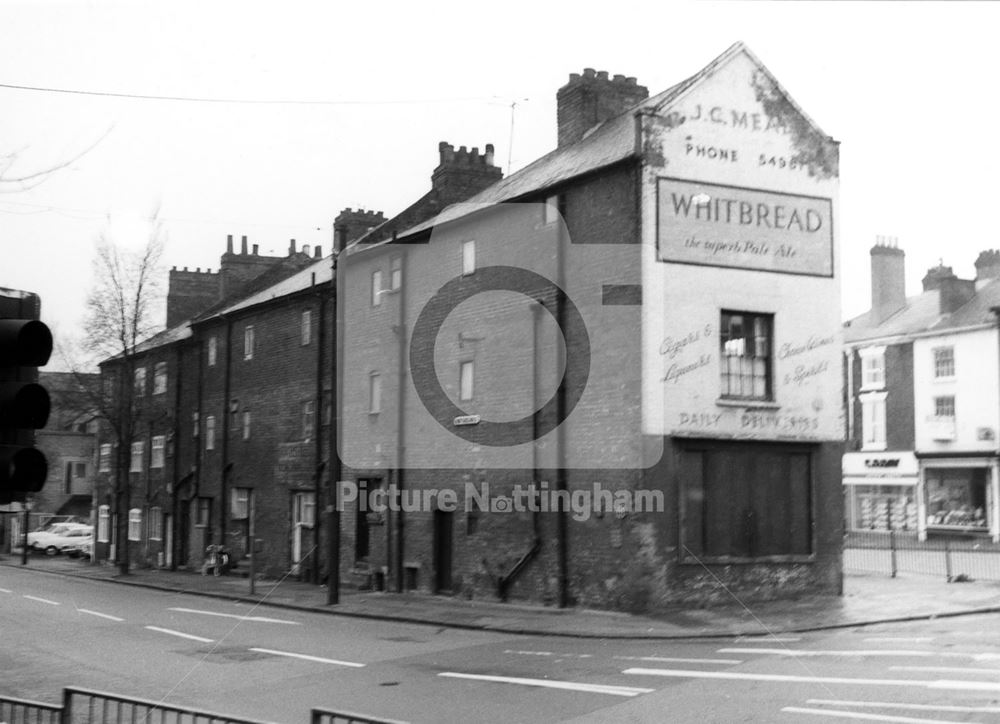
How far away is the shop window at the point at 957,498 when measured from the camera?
45031 mm

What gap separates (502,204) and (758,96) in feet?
21.0

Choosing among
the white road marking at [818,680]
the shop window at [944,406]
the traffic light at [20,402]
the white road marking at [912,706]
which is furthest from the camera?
the shop window at [944,406]

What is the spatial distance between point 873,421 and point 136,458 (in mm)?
33413

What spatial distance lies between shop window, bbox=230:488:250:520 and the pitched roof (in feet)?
94.2

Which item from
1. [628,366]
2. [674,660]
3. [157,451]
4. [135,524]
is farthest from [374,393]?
[135,524]

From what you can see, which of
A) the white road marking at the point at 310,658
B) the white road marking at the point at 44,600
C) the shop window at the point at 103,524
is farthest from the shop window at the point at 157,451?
the white road marking at the point at 310,658

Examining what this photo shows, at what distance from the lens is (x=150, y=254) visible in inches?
1757

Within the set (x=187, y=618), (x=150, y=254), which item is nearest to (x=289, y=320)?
(x=150, y=254)

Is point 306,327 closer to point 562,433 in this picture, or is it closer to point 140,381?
point 562,433

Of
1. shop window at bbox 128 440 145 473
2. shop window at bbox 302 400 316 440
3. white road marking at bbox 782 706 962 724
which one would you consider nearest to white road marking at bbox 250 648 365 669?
white road marking at bbox 782 706 962 724

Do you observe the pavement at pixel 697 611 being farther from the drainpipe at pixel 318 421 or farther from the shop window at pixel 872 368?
the shop window at pixel 872 368

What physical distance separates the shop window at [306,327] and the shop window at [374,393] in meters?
4.98

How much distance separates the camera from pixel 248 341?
40.2 metres

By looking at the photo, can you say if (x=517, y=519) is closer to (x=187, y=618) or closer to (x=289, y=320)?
(x=187, y=618)
